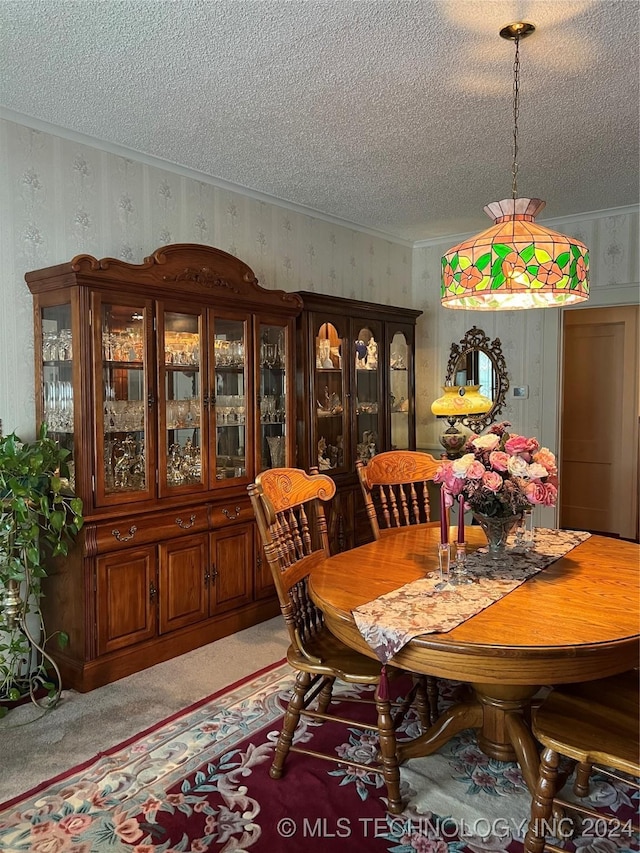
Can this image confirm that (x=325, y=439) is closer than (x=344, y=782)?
No

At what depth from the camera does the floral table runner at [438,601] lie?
1.83 meters

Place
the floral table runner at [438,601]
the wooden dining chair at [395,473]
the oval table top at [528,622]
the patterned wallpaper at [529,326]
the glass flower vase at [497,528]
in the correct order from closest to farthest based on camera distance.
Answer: the oval table top at [528,622] → the floral table runner at [438,601] → the glass flower vase at [497,528] → the wooden dining chair at [395,473] → the patterned wallpaper at [529,326]

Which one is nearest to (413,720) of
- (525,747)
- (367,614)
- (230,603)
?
(525,747)

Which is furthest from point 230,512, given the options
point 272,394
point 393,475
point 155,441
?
point 393,475

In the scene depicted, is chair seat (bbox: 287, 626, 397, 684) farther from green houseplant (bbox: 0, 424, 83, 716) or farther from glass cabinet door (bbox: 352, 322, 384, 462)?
glass cabinet door (bbox: 352, 322, 384, 462)

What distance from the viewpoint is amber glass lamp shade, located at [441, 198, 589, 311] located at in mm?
2133

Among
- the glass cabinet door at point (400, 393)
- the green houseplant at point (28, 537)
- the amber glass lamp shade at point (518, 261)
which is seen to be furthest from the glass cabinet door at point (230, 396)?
the amber glass lamp shade at point (518, 261)

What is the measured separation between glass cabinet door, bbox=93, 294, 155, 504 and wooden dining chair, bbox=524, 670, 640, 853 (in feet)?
7.06

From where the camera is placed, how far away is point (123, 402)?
327 centimetres

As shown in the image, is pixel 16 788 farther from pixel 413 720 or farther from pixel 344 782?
pixel 413 720

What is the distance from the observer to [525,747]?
7.09 ft

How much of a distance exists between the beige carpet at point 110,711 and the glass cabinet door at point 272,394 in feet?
3.67

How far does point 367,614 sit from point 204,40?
2.12 meters

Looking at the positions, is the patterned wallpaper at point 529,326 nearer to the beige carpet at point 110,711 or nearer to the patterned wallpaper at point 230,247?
the patterned wallpaper at point 230,247
